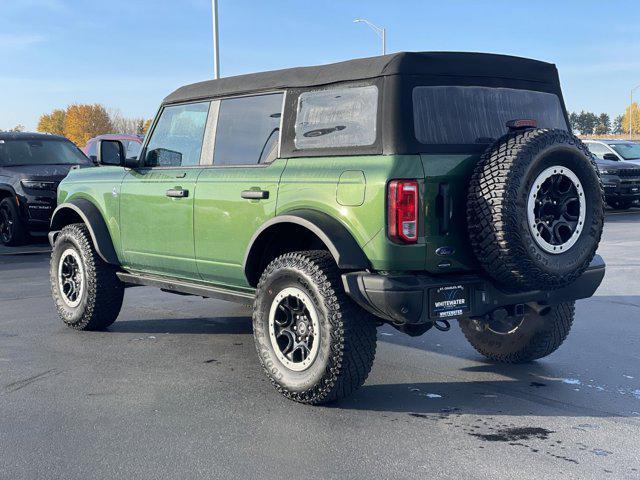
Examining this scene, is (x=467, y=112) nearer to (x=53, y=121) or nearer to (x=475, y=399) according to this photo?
(x=475, y=399)

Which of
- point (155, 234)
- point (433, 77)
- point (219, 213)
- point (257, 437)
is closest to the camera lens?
point (257, 437)

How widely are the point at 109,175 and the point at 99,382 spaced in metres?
2.10

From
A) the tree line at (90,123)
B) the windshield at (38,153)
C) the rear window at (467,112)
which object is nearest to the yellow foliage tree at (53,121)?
the tree line at (90,123)

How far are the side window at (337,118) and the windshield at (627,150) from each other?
1766 cm

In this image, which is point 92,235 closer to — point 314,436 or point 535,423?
point 314,436

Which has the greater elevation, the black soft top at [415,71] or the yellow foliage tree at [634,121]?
the yellow foliage tree at [634,121]

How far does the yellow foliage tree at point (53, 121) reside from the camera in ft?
452

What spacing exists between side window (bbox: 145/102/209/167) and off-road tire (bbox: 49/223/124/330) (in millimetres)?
933

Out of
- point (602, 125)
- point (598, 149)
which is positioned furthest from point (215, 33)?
point (602, 125)

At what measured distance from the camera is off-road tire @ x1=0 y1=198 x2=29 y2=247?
13.1m

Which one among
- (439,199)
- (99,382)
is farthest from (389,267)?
(99,382)

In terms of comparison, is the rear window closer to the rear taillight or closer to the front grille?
the rear taillight

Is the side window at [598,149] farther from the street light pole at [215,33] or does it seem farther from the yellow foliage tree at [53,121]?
the yellow foliage tree at [53,121]

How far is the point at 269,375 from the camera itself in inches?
189
